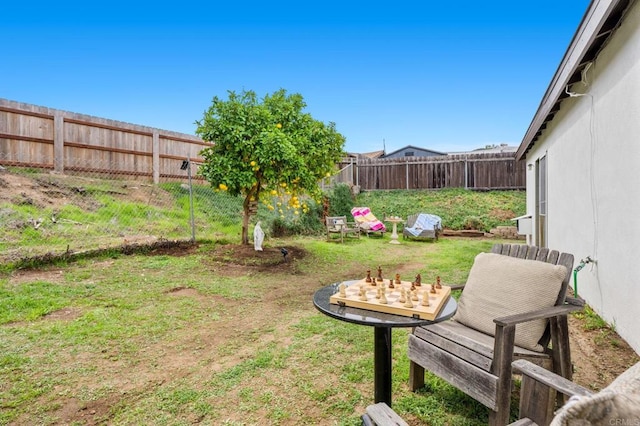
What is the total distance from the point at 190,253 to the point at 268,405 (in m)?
4.91

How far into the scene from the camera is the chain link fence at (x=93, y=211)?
561cm

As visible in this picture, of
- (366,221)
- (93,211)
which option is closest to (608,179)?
(366,221)

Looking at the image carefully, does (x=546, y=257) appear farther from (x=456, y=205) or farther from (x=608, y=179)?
(x=456, y=205)

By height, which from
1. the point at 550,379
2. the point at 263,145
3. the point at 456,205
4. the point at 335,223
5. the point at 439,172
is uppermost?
the point at 439,172

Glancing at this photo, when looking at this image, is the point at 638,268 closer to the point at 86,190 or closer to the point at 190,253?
the point at 190,253

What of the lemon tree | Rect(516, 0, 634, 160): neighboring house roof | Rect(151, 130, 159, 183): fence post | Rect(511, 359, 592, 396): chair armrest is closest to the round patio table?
Rect(511, 359, 592, 396): chair armrest

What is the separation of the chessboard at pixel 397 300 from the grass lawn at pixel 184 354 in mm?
686

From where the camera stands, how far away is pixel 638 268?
2588 millimetres

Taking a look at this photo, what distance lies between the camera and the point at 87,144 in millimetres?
8477

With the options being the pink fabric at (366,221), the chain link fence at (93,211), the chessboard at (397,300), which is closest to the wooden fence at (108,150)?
the chain link fence at (93,211)

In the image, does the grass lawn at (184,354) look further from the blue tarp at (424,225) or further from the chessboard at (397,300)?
the blue tarp at (424,225)

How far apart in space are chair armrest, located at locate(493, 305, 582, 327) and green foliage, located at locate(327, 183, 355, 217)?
9997mm

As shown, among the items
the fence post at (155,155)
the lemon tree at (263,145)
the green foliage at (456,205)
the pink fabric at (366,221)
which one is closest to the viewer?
the lemon tree at (263,145)

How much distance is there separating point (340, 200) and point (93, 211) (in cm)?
771
